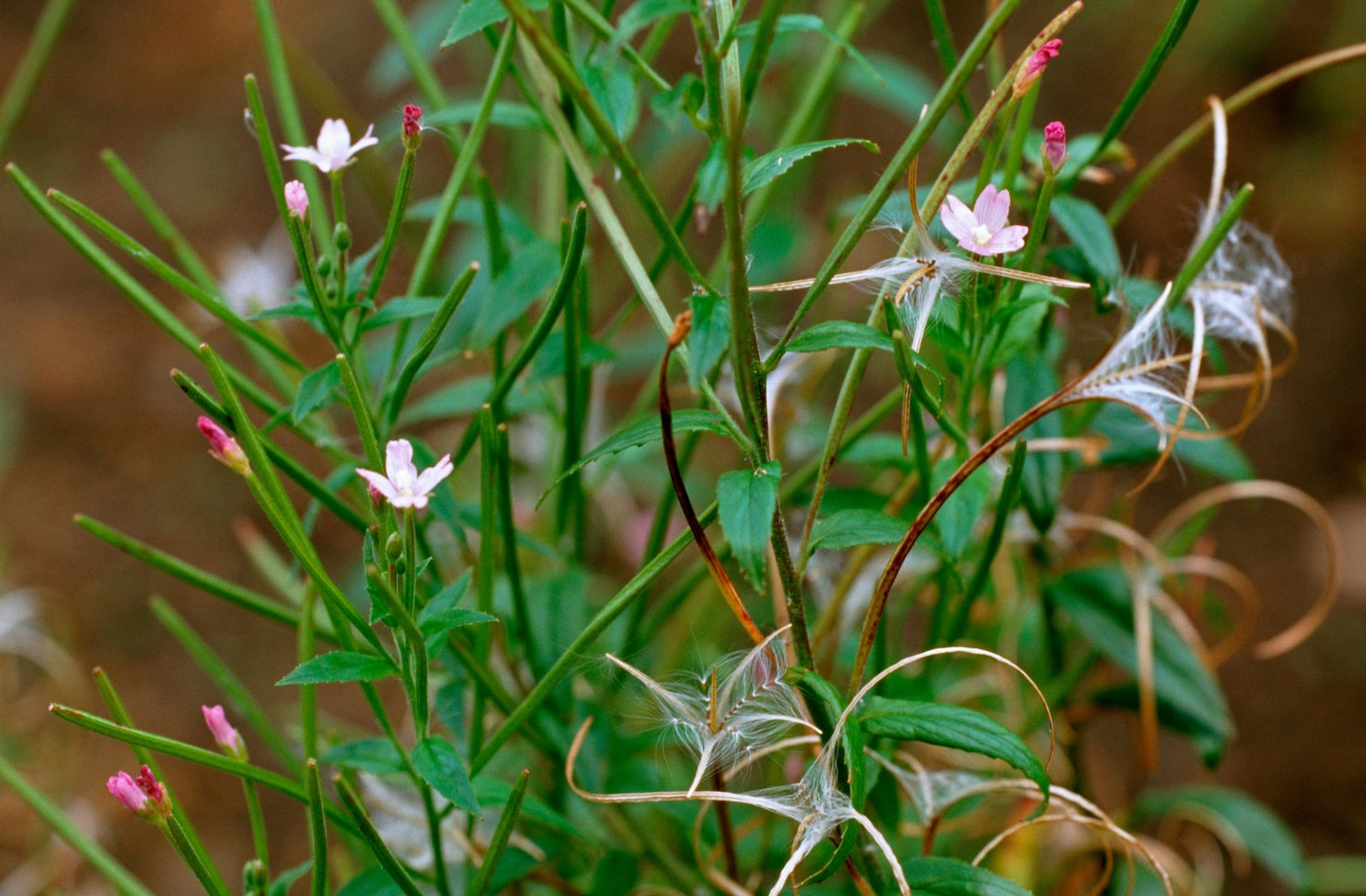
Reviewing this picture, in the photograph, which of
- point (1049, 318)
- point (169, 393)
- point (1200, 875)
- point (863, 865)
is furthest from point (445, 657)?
point (169, 393)

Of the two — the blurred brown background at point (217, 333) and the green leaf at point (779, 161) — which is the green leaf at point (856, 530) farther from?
the blurred brown background at point (217, 333)

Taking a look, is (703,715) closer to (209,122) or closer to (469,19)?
(469,19)

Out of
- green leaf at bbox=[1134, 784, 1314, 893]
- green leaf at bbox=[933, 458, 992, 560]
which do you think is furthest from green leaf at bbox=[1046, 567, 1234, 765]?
green leaf at bbox=[933, 458, 992, 560]

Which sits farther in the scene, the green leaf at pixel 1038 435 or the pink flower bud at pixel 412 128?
the green leaf at pixel 1038 435

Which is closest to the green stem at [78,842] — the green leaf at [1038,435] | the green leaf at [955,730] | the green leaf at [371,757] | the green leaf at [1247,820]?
the green leaf at [371,757]

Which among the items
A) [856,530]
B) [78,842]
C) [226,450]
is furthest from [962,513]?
[78,842]

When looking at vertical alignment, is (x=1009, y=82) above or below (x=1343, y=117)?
above
